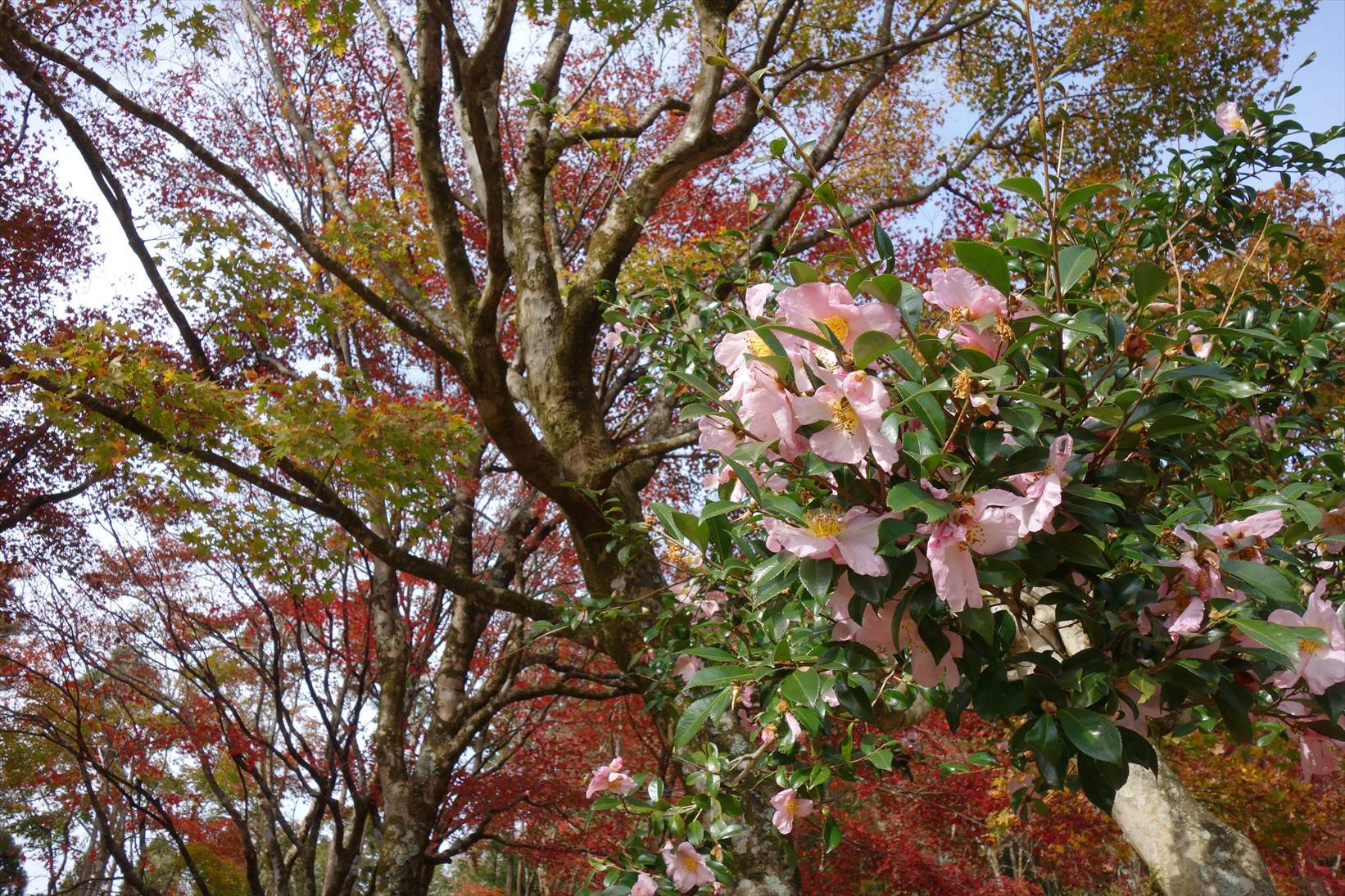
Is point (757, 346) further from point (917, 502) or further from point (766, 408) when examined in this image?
point (917, 502)

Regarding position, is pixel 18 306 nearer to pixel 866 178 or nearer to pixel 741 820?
pixel 866 178

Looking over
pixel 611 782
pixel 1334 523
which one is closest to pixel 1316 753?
pixel 1334 523

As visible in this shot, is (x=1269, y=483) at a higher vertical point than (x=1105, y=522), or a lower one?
higher

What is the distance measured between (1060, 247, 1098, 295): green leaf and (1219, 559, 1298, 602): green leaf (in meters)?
0.41

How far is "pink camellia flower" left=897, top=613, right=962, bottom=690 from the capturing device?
1148 millimetres

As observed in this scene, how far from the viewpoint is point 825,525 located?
100 centimetres

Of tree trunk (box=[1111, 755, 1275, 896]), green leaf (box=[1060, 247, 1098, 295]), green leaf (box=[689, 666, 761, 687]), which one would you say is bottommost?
tree trunk (box=[1111, 755, 1275, 896])

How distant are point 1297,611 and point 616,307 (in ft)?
7.47

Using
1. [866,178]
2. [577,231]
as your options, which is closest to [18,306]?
[577,231]

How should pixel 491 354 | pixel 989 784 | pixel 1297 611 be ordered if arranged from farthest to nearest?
pixel 989 784 < pixel 491 354 < pixel 1297 611

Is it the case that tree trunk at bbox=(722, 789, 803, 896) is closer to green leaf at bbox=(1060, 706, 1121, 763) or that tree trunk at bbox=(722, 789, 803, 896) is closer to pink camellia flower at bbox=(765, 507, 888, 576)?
green leaf at bbox=(1060, 706, 1121, 763)

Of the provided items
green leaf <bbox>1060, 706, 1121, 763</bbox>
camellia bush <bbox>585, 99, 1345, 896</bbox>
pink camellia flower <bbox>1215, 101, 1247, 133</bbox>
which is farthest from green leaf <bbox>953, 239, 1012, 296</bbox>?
pink camellia flower <bbox>1215, 101, 1247, 133</bbox>

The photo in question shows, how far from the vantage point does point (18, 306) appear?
8711 mm

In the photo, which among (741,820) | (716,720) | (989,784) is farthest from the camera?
(989,784)
